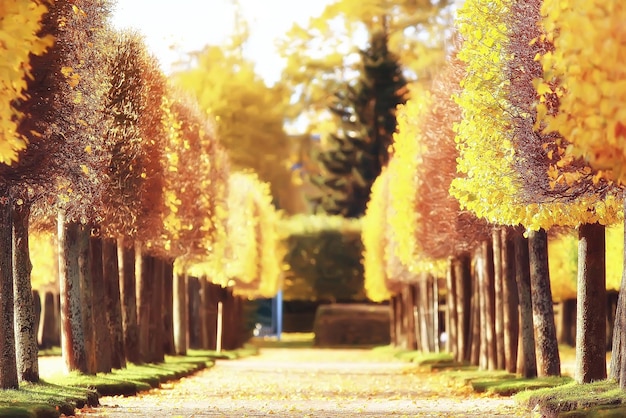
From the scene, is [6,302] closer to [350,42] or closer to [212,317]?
[212,317]

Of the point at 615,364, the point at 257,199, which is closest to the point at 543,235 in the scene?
the point at 615,364

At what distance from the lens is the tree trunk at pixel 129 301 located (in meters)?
32.1

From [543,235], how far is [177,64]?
177ft

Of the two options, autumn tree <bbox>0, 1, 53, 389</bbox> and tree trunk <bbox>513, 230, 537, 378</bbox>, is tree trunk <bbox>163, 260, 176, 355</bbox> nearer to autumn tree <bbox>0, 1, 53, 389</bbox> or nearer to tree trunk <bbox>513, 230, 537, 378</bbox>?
tree trunk <bbox>513, 230, 537, 378</bbox>

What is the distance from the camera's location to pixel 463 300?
37750 mm

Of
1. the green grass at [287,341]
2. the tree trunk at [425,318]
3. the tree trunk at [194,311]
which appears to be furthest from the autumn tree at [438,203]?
the green grass at [287,341]

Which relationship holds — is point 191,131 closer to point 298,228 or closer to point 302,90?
point 298,228

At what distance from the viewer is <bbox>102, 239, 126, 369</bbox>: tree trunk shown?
95.3 ft

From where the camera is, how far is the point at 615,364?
20203 millimetres

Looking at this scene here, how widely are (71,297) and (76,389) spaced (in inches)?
146

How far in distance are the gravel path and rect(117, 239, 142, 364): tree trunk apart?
5.26 ft

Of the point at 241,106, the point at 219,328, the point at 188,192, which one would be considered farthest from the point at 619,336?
the point at 241,106

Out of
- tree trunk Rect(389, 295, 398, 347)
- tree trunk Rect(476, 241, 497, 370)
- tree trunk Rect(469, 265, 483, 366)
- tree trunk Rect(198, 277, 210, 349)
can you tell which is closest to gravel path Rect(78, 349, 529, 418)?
tree trunk Rect(469, 265, 483, 366)

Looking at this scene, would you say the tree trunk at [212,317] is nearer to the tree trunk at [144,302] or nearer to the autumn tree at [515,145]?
the tree trunk at [144,302]
